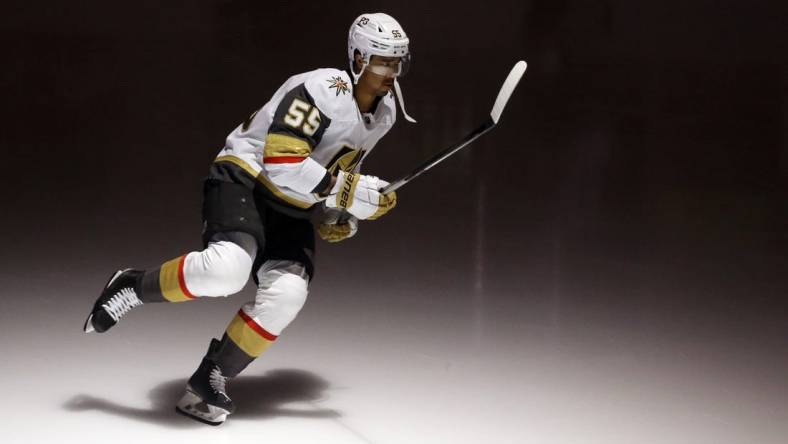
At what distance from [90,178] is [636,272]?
2.55m

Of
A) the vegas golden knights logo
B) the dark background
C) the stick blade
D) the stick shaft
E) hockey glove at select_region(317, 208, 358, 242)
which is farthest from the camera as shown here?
the dark background

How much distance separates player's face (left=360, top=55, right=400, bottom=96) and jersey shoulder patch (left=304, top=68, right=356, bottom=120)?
55 millimetres

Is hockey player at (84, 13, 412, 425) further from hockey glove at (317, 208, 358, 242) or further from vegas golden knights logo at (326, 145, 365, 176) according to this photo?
hockey glove at (317, 208, 358, 242)

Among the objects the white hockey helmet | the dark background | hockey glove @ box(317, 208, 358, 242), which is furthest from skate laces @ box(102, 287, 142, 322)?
the dark background

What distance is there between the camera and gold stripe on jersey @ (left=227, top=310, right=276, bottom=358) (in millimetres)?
3133

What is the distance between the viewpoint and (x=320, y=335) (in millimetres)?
3934

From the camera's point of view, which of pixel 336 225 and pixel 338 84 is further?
pixel 336 225

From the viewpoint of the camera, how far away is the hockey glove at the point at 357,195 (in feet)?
10.2

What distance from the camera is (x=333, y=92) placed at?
3.08 meters

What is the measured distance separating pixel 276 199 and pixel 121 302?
51 cm

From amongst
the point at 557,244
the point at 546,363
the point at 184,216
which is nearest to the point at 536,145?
the point at 557,244

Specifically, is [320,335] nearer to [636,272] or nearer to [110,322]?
[110,322]

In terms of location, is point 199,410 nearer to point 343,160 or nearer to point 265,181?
point 265,181

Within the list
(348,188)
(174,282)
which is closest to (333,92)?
(348,188)
